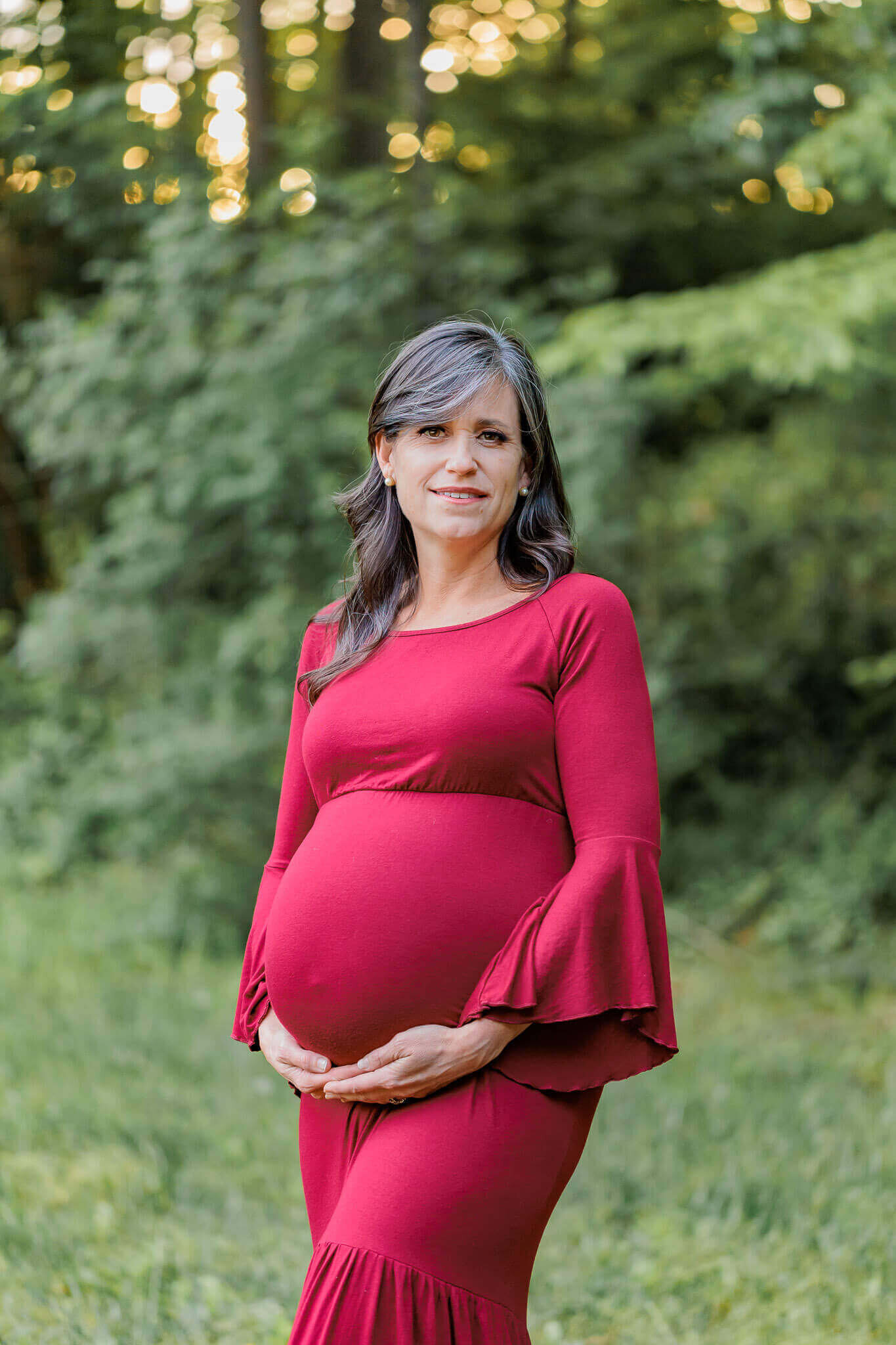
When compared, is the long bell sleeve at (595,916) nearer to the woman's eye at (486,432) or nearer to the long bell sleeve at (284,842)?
the woman's eye at (486,432)

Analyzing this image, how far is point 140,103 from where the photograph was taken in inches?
266

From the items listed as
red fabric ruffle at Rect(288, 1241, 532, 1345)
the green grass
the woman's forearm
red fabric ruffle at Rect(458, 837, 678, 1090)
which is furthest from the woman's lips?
the green grass

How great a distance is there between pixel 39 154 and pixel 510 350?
5656 mm

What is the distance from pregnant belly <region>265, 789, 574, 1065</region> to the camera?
1.80 meters

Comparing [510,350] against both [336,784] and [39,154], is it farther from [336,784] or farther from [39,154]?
[39,154]

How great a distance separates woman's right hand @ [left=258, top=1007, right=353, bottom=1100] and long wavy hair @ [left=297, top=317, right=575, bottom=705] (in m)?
0.56

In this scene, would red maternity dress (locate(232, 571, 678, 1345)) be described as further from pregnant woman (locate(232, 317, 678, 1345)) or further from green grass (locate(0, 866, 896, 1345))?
green grass (locate(0, 866, 896, 1345))

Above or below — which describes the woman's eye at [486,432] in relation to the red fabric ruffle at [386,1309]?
above

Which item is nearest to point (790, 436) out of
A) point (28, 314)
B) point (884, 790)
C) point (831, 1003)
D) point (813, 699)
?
point (813, 699)

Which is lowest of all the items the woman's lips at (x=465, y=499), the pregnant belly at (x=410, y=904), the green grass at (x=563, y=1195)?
the green grass at (x=563, y=1195)

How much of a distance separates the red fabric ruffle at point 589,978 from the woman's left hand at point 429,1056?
0.08 feet

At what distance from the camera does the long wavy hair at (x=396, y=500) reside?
6.45 ft

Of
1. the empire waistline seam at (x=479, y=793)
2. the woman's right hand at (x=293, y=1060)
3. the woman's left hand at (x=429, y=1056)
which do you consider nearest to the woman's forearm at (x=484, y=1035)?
the woman's left hand at (x=429, y=1056)

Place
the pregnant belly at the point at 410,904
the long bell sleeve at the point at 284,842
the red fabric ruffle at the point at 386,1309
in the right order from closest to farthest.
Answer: the red fabric ruffle at the point at 386,1309 < the pregnant belly at the point at 410,904 < the long bell sleeve at the point at 284,842
